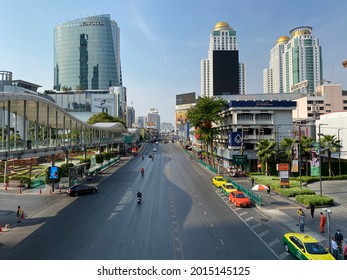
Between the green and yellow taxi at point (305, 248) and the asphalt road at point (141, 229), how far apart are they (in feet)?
2.25

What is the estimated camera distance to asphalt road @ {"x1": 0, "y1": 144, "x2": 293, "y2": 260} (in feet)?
60.0

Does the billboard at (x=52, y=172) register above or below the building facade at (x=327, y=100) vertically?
below

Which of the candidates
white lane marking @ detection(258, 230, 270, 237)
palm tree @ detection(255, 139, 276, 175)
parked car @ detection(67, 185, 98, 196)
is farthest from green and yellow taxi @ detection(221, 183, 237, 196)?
parked car @ detection(67, 185, 98, 196)

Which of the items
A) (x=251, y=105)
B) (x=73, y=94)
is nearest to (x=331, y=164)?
(x=251, y=105)

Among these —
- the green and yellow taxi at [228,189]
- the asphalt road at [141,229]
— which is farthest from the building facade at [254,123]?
the asphalt road at [141,229]

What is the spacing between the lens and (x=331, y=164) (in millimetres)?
51844

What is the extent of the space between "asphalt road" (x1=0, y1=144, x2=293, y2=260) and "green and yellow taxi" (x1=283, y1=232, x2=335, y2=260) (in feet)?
2.25

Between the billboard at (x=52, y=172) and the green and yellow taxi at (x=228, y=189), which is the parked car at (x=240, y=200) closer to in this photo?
the green and yellow taxi at (x=228, y=189)

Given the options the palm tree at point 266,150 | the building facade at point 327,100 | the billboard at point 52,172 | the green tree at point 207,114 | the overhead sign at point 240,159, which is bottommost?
the billboard at point 52,172

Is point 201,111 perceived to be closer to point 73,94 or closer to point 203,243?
point 203,243

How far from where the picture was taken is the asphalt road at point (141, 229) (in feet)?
60.0

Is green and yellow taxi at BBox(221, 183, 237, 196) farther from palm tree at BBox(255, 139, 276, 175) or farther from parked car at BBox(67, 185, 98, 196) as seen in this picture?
parked car at BBox(67, 185, 98, 196)

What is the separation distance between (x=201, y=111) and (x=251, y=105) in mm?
11864

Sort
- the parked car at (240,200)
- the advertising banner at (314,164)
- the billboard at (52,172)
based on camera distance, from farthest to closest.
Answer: the billboard at (52,172)
the advertising banner at (314,164)
the parked car at (240,200)
